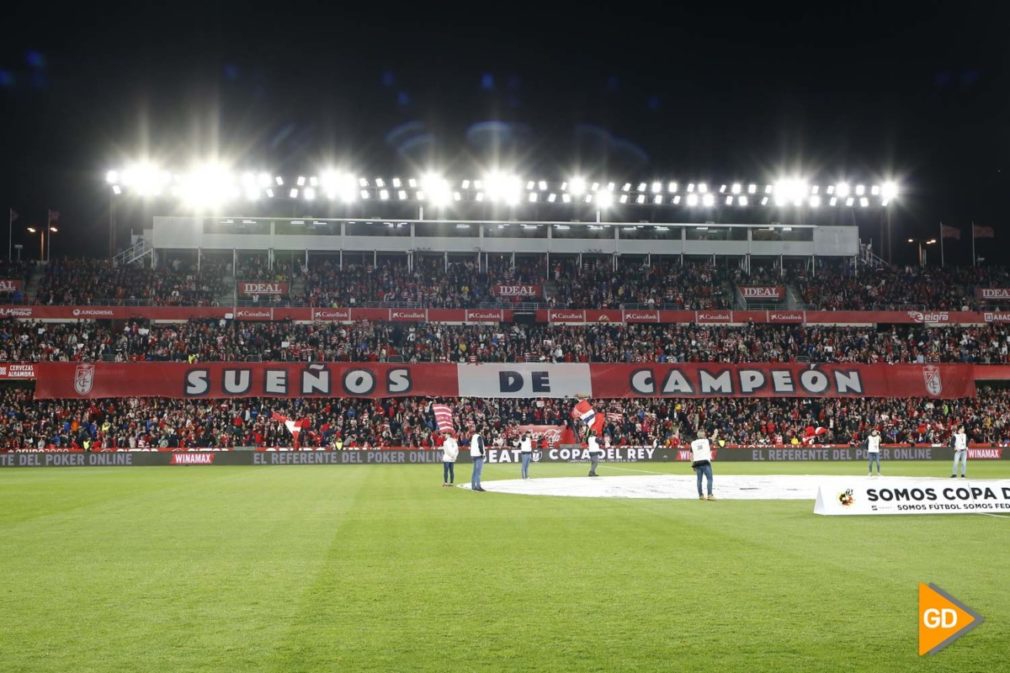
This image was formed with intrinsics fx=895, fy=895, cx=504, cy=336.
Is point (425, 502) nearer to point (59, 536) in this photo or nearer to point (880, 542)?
point (59, 536)

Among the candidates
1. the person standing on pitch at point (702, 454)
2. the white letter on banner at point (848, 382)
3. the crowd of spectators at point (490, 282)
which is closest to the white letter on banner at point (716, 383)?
the white letter on banner at point (848, 382)

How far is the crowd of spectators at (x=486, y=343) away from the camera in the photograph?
55875mm

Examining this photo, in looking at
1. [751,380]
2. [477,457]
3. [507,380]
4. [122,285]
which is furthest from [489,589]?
[122,285]

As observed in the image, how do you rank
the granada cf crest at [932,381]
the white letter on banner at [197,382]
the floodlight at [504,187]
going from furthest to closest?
the floodlight at [504,187], the granada cf crest at [932,381], the white letter on banner at [197,382]

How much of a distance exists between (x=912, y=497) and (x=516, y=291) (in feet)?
159

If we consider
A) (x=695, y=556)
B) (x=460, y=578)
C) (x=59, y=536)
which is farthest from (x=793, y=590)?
(x=59, y=536)

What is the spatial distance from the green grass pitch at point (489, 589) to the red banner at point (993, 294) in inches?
2186

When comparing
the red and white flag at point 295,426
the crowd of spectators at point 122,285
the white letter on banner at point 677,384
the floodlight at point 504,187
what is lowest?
the red and white flag at point 295,426

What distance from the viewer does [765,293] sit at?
6700 centimetres

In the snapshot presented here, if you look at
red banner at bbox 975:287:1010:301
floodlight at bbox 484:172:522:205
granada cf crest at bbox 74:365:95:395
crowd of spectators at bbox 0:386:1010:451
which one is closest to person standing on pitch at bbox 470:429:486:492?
crowd of spectators at bbox 0:386:1010:451

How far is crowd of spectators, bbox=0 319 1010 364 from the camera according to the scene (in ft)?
183

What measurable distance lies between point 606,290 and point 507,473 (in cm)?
3101

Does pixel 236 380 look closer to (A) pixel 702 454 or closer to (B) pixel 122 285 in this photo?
(B) pixel 122 285

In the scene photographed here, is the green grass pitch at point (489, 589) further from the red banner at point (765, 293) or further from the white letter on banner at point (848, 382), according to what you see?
the red banner at point (765, 293)
